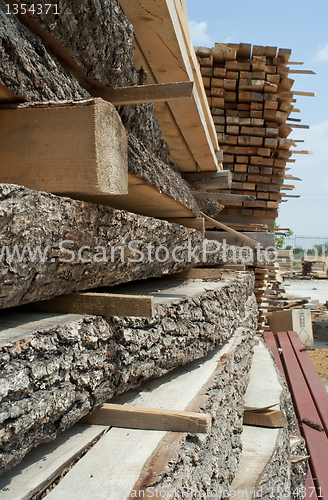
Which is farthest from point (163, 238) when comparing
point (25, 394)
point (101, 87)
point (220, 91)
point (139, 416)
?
point (220, 91)

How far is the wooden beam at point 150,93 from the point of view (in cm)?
137

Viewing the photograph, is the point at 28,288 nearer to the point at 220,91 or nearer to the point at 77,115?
the point at 77,115

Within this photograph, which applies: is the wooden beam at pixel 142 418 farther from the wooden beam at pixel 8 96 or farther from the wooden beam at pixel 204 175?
the wooden beam at pixel 204 175

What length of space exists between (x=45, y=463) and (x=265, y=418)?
1.74 m

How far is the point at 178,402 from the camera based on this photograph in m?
1.47

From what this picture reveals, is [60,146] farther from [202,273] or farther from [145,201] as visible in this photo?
[202,273]

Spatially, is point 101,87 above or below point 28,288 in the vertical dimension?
above

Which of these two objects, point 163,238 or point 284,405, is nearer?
point 163,238

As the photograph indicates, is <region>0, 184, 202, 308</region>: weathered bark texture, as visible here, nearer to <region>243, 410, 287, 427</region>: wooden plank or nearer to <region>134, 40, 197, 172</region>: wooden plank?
<region>134, 40, 197, 172</region>: wooden plank

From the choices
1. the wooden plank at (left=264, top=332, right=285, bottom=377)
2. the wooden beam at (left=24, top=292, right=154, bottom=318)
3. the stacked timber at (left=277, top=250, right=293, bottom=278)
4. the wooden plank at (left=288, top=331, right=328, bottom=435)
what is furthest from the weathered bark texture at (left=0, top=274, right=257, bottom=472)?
the stacked timber at (left=277, top=250, right=293, bottom=278)

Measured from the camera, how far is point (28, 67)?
1.09 m

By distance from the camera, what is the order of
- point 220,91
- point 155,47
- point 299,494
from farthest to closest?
point 220,91, point 299,494, point 155,47

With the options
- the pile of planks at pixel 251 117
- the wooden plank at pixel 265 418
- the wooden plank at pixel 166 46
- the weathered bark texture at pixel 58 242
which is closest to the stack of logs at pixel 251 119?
the pile of planks at pixel 251 117

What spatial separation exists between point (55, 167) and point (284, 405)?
247cm
